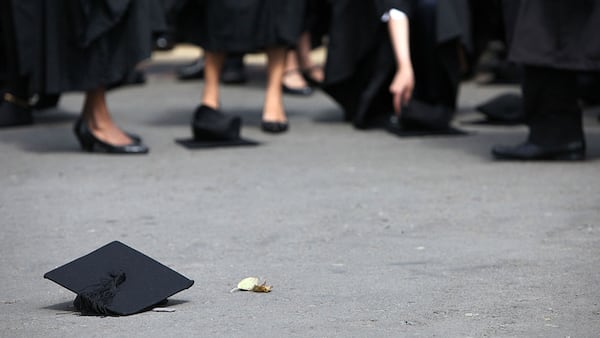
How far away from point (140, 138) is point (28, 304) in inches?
118

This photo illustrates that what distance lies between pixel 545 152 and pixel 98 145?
198cm

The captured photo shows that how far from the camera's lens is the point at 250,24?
20.5ft

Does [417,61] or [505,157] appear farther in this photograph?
[417,61]

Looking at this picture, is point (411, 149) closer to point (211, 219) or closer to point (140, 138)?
point (140, 138)

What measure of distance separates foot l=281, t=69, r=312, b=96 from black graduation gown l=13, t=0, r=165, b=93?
284cm

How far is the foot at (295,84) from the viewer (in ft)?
27.3

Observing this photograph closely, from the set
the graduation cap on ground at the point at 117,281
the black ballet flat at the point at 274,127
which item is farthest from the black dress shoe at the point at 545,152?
the graduation cap on ground at the point at 117,281

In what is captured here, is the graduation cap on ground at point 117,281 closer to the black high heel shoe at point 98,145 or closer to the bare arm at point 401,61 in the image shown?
the black high heel shoe at point 98,145

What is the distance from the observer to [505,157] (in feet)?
17.6

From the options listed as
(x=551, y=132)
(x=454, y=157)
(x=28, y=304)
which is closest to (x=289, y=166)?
(x=454, y=157)

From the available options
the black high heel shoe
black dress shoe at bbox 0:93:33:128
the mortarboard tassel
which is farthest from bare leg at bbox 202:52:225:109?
the mortarboard tassel

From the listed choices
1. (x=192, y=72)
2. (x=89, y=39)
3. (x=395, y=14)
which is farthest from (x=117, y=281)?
(x=192, y=72)

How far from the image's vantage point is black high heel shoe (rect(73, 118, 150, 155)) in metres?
5.61

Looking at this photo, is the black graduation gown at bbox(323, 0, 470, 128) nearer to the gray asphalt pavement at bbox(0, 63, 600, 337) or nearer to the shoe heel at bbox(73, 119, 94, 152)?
the gray asphalt pavement at bbox(0, 63, 600, 337)
